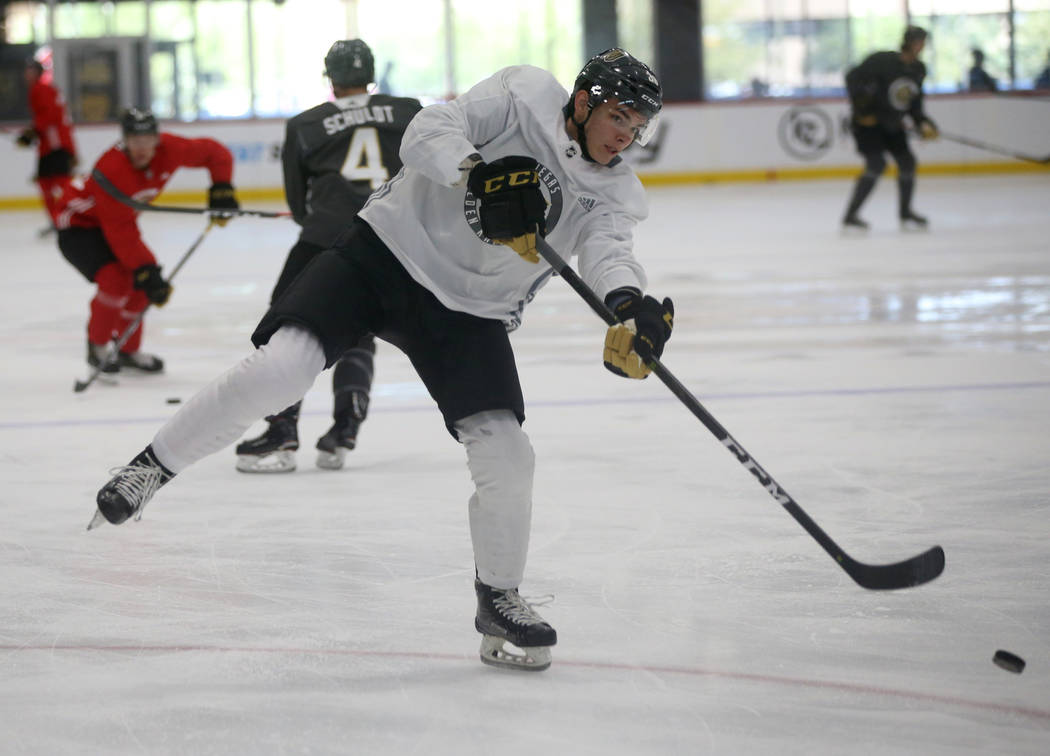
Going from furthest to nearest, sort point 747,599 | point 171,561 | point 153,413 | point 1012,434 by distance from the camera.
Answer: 1. point 153,413
2. point 1012,434
3. point 171,561
4. point 747,599

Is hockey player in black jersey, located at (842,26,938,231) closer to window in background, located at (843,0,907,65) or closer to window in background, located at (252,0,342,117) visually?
window in background, located at (843,0,907,65)

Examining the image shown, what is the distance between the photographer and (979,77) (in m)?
15.4

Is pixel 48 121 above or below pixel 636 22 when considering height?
below

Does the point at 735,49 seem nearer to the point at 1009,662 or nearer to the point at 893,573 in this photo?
the point at 893,573

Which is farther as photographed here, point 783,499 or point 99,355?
point 99,355

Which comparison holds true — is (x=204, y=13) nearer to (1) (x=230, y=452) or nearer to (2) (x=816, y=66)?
(2) (x=816, y=66)

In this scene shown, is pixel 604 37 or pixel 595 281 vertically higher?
pixel 604 37

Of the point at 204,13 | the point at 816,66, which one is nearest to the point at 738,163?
the point at 816,66

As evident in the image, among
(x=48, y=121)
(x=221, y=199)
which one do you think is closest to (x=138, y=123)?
(x=221, y=199)

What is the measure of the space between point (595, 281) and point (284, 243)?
840cm

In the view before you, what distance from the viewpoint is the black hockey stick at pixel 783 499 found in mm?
2299

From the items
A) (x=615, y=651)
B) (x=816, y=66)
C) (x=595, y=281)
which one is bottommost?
(x=615, y=651)

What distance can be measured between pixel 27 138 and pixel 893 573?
32.9 ft

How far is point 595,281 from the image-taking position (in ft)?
7.66
